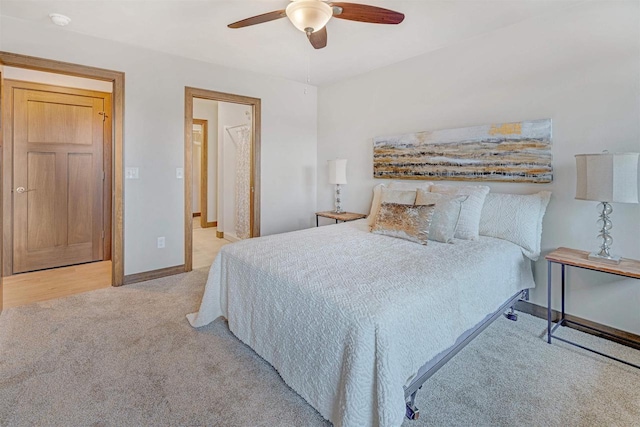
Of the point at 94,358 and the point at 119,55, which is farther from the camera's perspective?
the point at 119,55

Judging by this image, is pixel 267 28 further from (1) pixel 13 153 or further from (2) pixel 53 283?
(2) pixel 53 283

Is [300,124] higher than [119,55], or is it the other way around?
[119,55]

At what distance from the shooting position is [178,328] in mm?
2396

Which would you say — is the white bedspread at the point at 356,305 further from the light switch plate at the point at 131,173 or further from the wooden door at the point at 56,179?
the wooden door at the point at 56,179

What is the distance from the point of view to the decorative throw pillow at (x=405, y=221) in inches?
97.0

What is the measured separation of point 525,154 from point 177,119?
11.4 ft

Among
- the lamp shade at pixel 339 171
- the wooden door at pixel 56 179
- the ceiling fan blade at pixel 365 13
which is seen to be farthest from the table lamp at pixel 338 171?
the wooden door at pixel 56 179

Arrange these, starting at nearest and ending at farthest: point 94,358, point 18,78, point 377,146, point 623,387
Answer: point 623,387 → point 94,358 → point 18,78 → point 377,146

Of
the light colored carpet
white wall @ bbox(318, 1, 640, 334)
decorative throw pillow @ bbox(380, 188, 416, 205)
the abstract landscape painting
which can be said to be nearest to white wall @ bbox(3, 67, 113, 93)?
the light colored carpet

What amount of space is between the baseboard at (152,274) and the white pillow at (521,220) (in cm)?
324

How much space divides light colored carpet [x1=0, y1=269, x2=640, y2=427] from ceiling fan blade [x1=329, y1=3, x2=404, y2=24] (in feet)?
6.94

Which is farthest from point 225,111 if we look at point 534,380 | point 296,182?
point 534,380

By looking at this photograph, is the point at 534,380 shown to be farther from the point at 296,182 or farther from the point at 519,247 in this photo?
the point at 296,182

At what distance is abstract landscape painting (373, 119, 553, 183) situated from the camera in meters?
2.58
